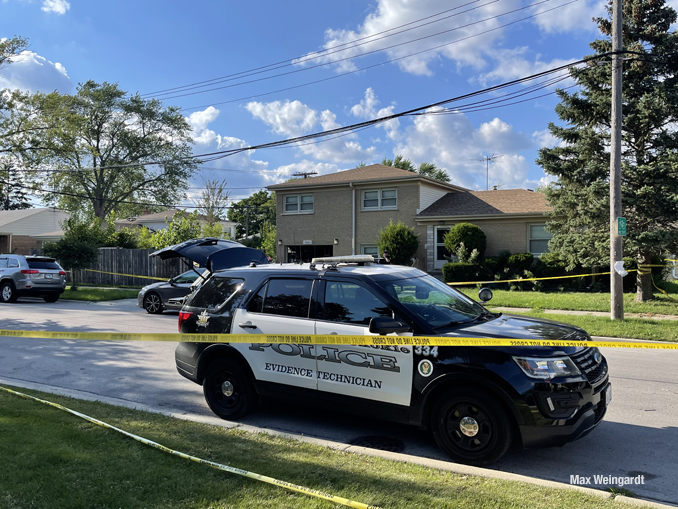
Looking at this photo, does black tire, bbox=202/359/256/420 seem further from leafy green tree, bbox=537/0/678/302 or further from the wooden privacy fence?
the wooden privacy fence

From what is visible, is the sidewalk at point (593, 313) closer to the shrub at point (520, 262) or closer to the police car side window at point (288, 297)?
the shrub at point (520, 262)

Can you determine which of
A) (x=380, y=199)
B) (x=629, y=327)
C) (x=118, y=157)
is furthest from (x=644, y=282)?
(x=118, y=157)

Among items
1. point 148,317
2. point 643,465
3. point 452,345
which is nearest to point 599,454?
point 643,465

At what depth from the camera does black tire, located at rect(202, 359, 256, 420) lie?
5594 mm

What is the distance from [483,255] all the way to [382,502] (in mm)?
21664

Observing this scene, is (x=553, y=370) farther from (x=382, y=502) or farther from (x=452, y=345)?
(x=382, y=502)

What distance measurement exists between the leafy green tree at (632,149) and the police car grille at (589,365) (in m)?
12.7

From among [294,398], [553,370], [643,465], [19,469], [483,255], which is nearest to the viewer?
[19,469]

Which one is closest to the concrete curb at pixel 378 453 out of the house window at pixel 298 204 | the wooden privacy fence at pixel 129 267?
the wooden privacy fence at pixel 129 267

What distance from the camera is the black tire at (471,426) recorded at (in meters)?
4.21

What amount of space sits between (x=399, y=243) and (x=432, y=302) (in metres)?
19.8

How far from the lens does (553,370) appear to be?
414cm

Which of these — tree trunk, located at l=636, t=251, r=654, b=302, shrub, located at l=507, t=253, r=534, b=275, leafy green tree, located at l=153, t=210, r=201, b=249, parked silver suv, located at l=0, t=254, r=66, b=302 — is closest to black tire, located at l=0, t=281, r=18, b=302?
parked silver suv, located at l=0, t=254, r=66, b=302

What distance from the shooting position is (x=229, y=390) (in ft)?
18.8
